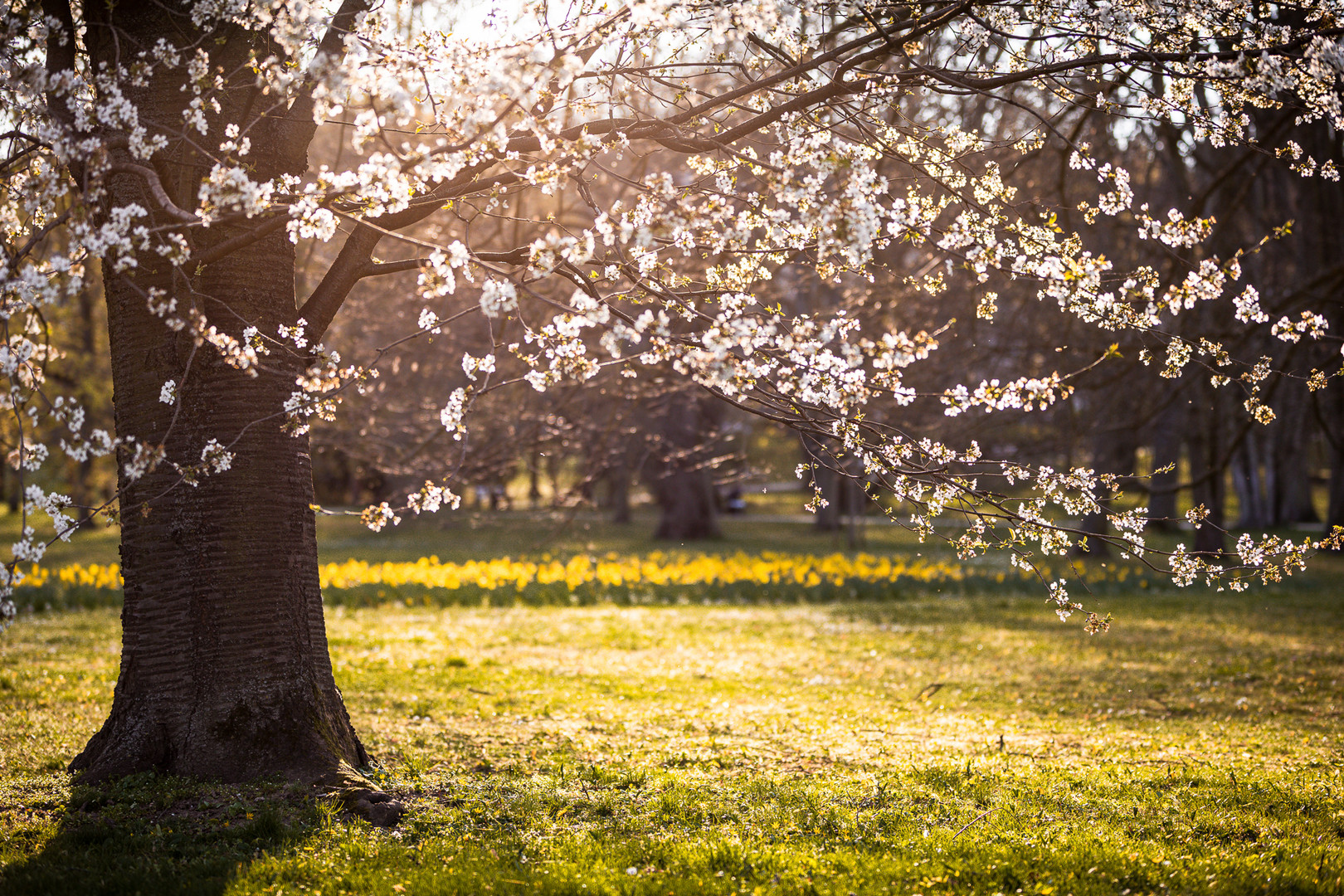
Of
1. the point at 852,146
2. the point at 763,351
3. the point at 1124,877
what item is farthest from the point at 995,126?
the point at 1124,877

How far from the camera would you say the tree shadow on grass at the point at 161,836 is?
3.70 m

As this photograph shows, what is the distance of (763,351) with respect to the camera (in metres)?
4.25

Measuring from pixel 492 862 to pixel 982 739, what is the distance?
3.48 meters

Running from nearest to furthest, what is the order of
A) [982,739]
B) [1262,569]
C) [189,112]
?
1. [189,112]
2. [1262,569]
3. [982,739]

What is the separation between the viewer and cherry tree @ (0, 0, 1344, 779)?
3.87 m

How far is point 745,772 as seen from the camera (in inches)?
210

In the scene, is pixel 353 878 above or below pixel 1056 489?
below

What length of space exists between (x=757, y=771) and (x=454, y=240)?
120 inches

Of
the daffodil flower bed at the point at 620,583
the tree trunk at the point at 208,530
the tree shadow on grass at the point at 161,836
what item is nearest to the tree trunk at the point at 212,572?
the tree trunk at the point at 208,530

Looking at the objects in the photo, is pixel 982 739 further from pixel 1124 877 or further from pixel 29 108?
pixel 29 108

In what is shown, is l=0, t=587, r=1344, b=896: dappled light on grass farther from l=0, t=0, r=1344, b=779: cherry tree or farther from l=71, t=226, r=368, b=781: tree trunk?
l=0, t=0, r=1344, b=779: cherry tree

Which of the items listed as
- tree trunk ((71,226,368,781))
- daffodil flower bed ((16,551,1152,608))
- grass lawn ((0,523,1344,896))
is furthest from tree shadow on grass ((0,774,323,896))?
daffodil flower bed ((16,551,1152,608))

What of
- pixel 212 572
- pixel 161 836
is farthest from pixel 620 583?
pixel 161 836

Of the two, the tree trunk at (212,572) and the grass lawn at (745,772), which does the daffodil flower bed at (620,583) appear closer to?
the grass lawn at (745,772)
